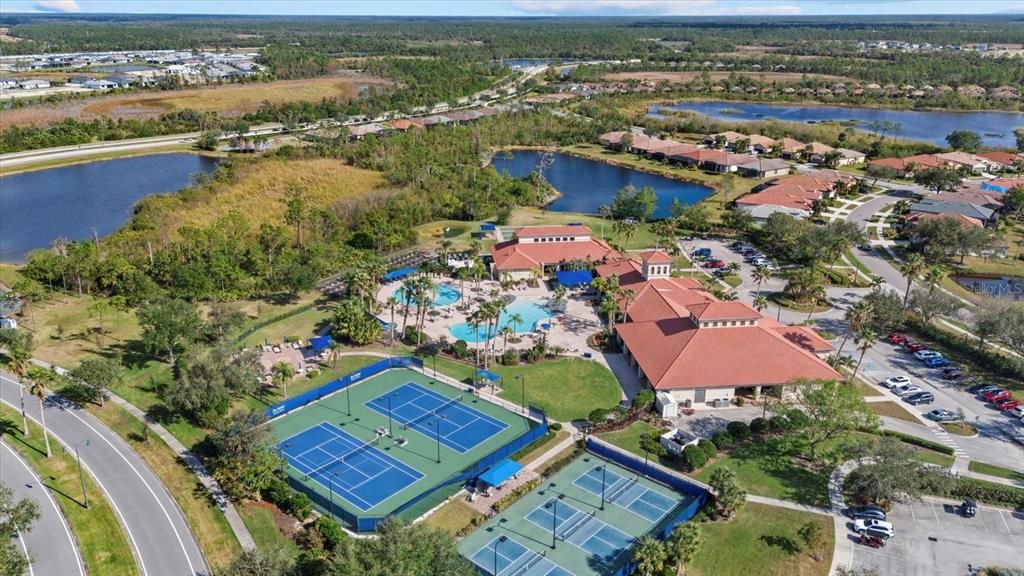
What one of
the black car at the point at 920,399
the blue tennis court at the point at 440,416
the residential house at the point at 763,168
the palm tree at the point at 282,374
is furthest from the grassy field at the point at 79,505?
the residential house at the point at 763,168

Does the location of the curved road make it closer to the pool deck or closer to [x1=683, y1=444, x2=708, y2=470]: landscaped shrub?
the pool deck

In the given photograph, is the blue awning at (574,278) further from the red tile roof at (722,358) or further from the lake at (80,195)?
the lake at (80,195)

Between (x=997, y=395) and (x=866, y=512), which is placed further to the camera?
(x=997, y=395)

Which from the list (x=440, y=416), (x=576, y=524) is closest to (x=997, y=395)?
(x=576, y=524)

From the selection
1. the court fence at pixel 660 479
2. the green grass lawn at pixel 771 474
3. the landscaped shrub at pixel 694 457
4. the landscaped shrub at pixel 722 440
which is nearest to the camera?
the court fence at pixel 660 479

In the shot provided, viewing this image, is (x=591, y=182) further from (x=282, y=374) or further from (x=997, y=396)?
(x=282, y=374)

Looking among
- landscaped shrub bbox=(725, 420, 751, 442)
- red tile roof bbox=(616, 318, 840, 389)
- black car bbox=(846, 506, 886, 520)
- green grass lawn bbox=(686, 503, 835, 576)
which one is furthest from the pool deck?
black car bbox=(846, 506, 886, 520)
